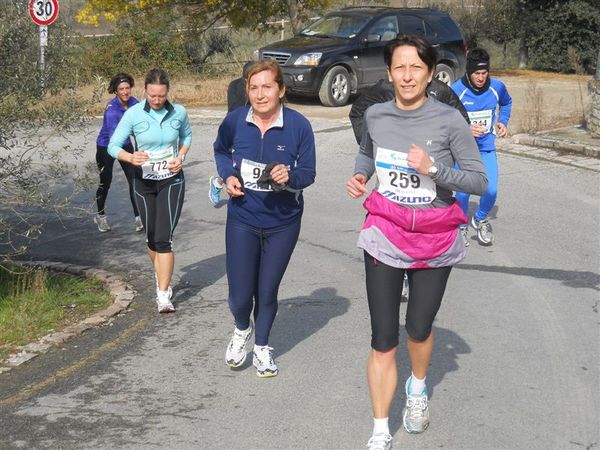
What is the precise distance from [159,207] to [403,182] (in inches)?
130

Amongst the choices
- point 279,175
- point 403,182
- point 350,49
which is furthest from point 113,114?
point 350,49

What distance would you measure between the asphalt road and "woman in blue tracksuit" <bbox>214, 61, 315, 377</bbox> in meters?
0.68

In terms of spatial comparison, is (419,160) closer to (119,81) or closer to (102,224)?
(119,81)

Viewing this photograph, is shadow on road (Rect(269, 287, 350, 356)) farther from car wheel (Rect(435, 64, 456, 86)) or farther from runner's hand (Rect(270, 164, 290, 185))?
car wheel (Rect(435, 64, 456, 86))

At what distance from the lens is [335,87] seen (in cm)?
2080

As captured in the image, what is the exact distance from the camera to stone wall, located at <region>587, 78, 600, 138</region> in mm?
15992

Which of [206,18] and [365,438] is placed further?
[206,18]

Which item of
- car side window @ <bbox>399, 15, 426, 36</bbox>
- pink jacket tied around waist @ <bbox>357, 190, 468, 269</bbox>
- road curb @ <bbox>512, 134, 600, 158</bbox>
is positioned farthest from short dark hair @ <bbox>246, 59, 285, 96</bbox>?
car side window @ <bbox>399, 15, 426, 36</bbox>

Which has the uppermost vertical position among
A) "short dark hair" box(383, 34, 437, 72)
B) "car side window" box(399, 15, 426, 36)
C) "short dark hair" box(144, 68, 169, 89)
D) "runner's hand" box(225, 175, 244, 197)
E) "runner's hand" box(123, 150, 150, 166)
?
"short dark hair" box(383, 34, 437, 72)

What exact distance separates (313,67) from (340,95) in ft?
3.01

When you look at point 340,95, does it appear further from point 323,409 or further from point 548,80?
point 323,409

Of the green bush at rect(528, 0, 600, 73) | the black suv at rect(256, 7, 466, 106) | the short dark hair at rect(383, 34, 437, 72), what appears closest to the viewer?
the short dark hair at rect(383, 34, 437, 72)

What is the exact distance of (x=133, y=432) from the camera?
5664 mm

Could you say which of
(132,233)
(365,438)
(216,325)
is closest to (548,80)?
(132,233)
